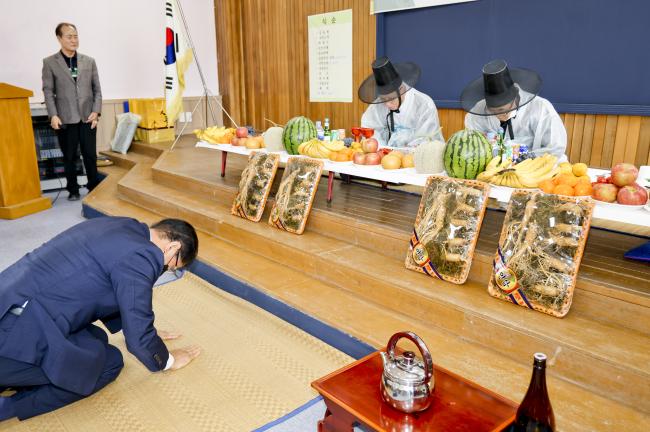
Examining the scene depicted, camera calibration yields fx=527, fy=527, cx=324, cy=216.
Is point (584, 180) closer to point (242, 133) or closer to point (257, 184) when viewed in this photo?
point (257, 184)

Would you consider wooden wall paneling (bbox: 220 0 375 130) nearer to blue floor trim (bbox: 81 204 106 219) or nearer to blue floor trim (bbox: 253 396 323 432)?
blue floor trim (bbox: 81 204 106 219)

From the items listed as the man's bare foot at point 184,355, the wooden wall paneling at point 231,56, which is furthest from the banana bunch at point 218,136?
the wooden wall paneling at point 231,56

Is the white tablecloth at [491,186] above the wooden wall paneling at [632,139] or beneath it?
beneath

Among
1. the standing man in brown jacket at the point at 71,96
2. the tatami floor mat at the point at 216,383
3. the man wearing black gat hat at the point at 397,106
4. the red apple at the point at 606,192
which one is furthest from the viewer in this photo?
the standing man in brown jacket at the point at 71,96

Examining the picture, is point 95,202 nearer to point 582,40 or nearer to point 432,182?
point 432,182

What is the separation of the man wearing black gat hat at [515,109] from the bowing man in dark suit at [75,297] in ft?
6.62

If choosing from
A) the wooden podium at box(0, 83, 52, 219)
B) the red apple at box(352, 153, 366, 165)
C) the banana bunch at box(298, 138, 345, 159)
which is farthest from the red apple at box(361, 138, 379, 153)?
the wooden podium at box(0, 83, 52, 219)

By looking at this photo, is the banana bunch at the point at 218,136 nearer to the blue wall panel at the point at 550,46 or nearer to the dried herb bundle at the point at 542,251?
the blue wall panel at the point at 550,46

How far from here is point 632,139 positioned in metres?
4.16

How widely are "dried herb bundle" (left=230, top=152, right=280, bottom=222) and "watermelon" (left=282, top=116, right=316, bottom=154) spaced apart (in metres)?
0.14

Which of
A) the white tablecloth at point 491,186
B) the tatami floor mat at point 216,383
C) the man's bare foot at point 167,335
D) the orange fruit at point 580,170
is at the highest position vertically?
the orange fruit at point 580,170

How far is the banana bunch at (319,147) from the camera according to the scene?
3.72 m

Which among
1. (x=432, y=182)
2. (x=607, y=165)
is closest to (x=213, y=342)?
(x=432, y=182)

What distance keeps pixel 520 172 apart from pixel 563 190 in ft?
0.90
